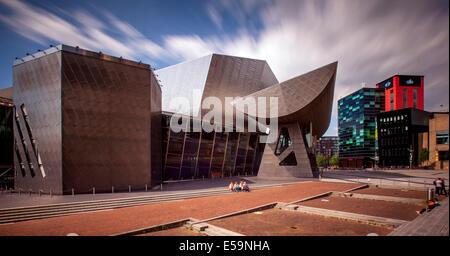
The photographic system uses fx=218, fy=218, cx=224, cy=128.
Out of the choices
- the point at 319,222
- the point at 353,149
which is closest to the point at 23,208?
the point at 319,222

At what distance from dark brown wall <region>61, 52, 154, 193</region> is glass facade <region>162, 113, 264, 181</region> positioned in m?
7.62

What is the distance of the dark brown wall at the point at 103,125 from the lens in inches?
706

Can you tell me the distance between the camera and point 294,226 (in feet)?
29.2

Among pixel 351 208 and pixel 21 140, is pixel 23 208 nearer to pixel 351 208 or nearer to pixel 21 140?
pixel 21 140

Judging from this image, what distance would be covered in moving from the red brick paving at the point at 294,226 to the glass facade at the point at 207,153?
2017 cm

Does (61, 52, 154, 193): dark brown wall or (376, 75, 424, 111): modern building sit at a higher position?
(376, 75, 424, 111): modern building

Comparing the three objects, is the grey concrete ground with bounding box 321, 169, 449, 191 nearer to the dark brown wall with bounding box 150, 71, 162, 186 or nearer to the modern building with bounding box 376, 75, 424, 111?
the dark brown wall with bounding box 150, 71, 162, 186

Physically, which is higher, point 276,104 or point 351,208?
point 276,104

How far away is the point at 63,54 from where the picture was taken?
17.9 metres

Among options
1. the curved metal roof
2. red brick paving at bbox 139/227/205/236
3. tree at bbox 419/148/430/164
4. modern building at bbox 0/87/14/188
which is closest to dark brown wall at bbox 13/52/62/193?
modern building at bbox 0/87/14/188

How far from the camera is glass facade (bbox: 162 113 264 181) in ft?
95.2

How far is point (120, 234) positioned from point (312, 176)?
29.1 m

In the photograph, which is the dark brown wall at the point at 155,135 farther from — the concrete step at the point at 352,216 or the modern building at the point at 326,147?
the modern building at the point at 326,147

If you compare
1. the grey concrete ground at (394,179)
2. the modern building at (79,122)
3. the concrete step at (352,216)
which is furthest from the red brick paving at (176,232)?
the grey concrete ground at (394,179)
